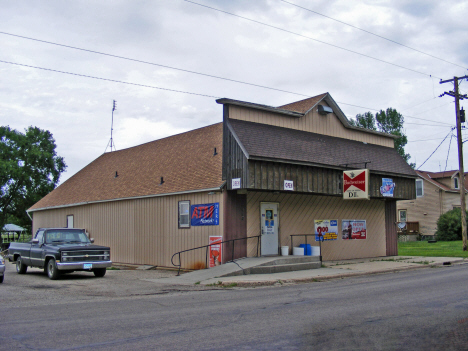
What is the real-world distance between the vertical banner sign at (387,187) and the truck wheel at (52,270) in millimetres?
14505

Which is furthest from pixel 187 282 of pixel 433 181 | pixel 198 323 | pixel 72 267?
pixel 433 181

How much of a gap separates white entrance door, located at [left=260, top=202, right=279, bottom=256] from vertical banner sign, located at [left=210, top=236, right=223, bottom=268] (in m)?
1.90

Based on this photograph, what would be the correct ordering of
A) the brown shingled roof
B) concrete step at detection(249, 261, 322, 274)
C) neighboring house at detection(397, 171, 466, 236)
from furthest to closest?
neighboring house at detection(397, 171, 466, 236)
the brown shingled roof
concrete step at detection(249, 261, 322, 274)

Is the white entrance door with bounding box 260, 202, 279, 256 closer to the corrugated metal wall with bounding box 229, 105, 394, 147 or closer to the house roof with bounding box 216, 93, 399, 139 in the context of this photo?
the corrugated metal wall with bounding box 229, 105, 394, 147

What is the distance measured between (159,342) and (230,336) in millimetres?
1064

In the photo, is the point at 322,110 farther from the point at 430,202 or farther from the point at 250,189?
the point at 430,202

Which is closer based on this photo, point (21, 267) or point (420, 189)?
point (21, 267)

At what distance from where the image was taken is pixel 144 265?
22312 mm

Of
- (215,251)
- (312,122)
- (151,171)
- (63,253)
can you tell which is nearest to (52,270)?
(63,253)

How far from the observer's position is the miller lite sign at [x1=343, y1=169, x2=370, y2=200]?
786 inches

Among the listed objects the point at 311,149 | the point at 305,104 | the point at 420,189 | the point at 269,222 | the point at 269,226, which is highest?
the point at 305,104

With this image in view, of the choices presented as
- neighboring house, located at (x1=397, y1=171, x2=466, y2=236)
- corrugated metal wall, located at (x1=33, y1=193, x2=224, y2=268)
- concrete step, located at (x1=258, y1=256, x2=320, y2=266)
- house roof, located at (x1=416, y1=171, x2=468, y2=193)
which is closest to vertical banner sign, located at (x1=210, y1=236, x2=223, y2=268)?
corrugated metal wall, located at (x1=33, y1=193, x2=224, y2=268)

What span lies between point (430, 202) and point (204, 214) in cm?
3712

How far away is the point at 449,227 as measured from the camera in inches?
1724
